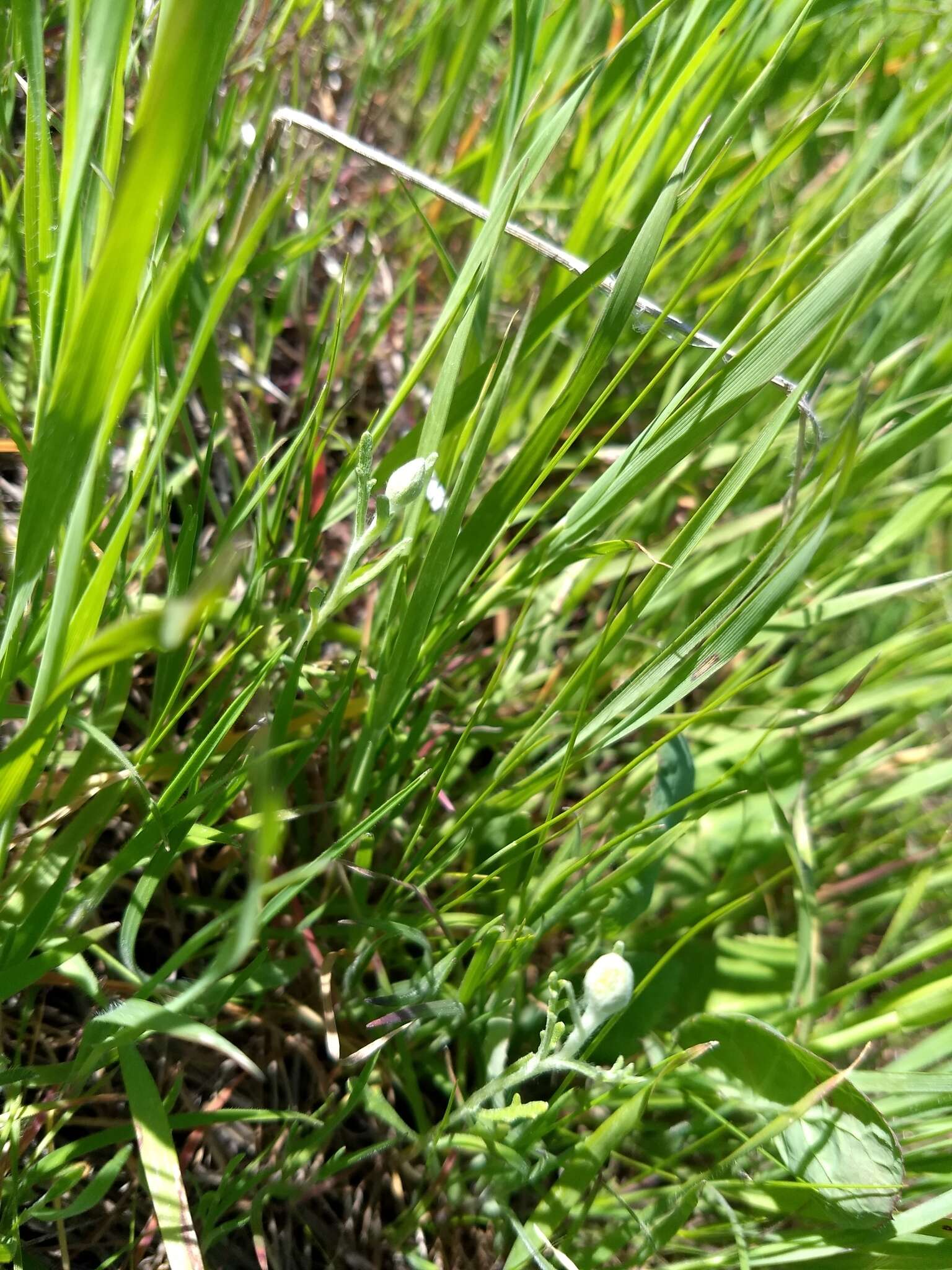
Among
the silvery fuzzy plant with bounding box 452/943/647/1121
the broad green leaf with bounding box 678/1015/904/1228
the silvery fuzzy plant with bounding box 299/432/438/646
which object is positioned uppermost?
the silvery fuzzy plant with bounding box 299/432/438/646

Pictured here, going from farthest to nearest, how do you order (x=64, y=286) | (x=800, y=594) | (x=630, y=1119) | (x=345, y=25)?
(x=345, y=25)
(x=800, y=594)
(x=630, y=1119)
(x=64, y=286)

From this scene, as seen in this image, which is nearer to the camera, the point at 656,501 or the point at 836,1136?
the point at 836,1136

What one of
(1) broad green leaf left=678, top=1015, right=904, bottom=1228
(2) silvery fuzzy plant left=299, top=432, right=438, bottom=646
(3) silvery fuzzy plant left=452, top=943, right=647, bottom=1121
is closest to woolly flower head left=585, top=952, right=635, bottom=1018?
(3) silvery fuzzy plant left=452, top=943, right=647, bottom=1121

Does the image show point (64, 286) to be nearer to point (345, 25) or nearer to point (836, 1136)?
point (836, 1136)

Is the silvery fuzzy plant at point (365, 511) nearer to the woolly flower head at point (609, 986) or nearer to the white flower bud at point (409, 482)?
the white flower bud at point (409, 482)

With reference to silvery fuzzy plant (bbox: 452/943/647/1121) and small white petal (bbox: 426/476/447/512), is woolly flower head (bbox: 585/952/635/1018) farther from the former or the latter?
small white petal (bbox: 426/476/447/512)

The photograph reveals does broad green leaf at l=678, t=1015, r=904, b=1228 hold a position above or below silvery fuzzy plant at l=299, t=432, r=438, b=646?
below

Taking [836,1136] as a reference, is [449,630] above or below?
above

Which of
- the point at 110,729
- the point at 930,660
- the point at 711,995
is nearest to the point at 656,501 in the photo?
the point at 930,660

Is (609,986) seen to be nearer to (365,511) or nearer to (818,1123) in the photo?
(818,1123)
